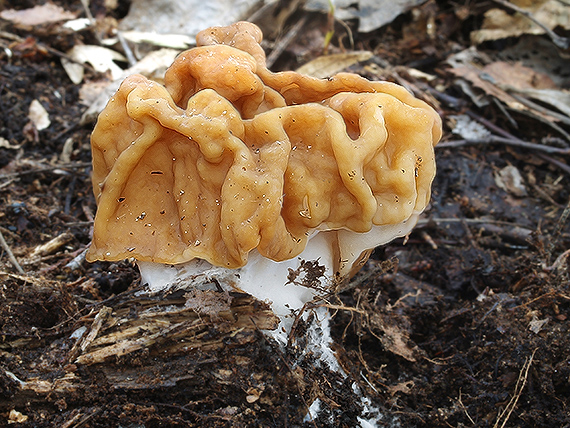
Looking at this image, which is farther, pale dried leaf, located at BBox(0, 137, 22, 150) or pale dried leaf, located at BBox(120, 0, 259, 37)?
pale dried leaf, located at BBox(120, 0, 259, 37)

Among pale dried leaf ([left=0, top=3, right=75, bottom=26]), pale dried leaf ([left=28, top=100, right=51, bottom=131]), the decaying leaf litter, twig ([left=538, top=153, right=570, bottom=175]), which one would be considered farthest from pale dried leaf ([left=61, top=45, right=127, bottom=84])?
twig ([left=538, top=153, right=570, bottom=175])

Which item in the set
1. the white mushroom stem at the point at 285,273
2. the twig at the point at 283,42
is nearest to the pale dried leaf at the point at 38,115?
the twig at the point at 283,42

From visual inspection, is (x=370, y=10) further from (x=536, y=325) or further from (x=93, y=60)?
(x=536, y=325)

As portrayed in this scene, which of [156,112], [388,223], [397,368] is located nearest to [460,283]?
[397,368]

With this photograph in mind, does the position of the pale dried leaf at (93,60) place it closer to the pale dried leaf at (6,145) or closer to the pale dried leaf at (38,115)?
the pale dried leaf at (38,115)

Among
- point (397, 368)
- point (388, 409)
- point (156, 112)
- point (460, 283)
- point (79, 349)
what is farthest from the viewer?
point (460, 283)

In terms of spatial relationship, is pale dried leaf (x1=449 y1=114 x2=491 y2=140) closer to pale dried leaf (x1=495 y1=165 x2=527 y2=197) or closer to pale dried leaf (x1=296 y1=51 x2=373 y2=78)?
pale dried leaf (x1=495 y1=165 x2=527 y2=197)

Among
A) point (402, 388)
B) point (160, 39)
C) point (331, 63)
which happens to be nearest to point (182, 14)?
point (160, 39)

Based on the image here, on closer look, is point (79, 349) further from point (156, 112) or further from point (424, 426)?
point (424, 426)
